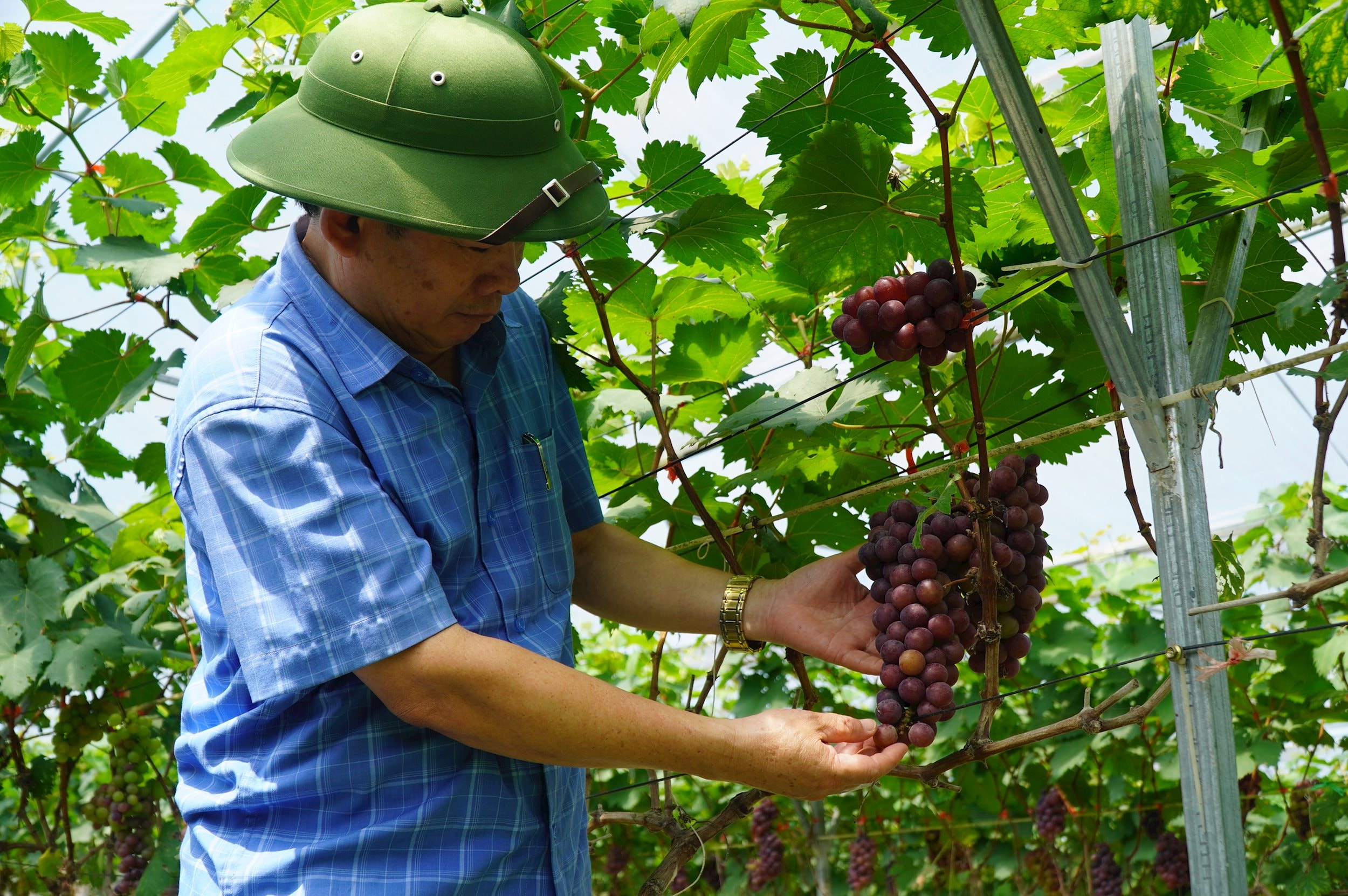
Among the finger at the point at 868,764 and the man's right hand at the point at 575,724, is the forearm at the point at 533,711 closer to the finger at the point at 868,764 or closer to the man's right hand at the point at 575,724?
the man's right hand at the point at 575,724

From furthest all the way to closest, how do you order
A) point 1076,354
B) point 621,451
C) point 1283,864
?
point 1283,864 < point 621,451 < point 1076,354

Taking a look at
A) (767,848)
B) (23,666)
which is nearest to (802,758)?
(23,666)

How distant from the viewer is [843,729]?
53.3 inches

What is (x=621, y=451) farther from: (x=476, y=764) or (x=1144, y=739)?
(x=1144, y=739)

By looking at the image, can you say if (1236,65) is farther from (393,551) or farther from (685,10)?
(393,551)

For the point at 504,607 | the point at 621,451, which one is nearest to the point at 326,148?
the point at 504,607

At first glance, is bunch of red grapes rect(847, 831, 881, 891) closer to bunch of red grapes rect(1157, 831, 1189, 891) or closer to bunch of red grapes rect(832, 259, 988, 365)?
bunch of red grapes rect(1157, 831, 1189, 891)

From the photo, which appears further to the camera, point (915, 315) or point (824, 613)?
point (824, 613)

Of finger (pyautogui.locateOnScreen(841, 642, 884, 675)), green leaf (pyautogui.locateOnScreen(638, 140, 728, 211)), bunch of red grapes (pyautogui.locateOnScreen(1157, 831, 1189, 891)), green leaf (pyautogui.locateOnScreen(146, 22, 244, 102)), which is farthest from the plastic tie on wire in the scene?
bunch of red grapes (pyautogui.locateOnScreen(1157, 831, 1189, 891))

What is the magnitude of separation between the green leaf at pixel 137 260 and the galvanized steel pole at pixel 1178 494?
1.90m

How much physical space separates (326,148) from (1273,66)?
1210mm

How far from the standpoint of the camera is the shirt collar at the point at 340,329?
1425 millimetres

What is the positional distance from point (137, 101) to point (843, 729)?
2.32 m

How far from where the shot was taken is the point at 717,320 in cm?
Result: 213
